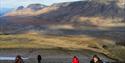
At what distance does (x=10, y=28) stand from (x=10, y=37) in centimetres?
836

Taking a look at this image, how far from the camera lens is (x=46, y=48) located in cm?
17200

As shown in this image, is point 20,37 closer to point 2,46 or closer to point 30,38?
point 30,38

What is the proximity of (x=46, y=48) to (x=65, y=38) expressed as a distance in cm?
2132

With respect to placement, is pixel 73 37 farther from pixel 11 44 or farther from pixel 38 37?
pixel 11 44

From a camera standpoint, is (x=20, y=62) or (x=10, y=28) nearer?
(x=20, y=62)

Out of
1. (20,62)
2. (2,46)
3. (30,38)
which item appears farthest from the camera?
(30,38)

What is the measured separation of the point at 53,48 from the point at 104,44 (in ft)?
53.6

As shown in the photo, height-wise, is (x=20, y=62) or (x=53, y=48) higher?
(x=20, y=62)

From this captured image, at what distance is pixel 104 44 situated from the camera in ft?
574

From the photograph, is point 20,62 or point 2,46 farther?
point 2,46

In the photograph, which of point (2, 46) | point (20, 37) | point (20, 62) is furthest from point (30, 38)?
point (20, 62)

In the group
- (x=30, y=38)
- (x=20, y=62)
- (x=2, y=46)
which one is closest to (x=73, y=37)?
(x=30, y=38)

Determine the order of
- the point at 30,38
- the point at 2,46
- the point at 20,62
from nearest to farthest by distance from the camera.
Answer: the point at 20,62 < the point at 2,46 < the point at 30,38

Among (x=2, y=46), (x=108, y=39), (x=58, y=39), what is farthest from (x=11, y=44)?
(x=108, y=39)
